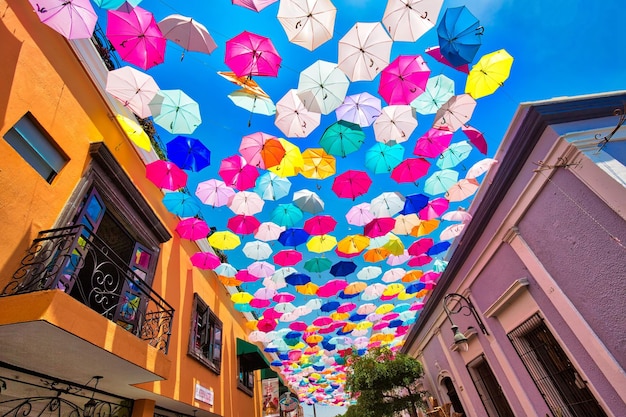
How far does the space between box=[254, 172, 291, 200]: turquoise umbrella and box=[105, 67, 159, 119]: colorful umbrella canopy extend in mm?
2956

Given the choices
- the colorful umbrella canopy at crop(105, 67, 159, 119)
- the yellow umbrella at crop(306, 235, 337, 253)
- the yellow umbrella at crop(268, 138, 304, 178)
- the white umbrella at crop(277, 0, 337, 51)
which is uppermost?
the colorful umbrella canopy at crop(105, 67, 159, 119)

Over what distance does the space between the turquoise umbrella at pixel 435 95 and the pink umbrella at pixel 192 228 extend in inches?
233

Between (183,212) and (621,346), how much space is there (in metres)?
8.55

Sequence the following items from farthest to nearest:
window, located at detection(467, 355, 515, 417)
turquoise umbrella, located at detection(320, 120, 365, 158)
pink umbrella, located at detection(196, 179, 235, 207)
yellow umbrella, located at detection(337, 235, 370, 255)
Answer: yellow umbrella, located at detection(337, 235, 370, 255) < window, located at detection(467, 355, 515, 417) < pink umbrella, located at detection(196, 179, 235, 207) < turquoise umbrella, located at detection(320, 120, 365, 158)

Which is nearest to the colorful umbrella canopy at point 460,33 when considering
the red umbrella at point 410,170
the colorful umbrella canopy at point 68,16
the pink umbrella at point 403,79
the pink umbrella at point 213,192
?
the pink umbrella at point 403,79

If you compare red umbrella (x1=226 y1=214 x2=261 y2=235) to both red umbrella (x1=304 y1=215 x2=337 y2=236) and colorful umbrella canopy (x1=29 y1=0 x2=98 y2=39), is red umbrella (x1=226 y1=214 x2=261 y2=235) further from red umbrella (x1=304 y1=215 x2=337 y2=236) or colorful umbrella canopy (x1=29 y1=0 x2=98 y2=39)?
colorful umbrella canopy (x1=29 y1=0 x2=98 y2=39)

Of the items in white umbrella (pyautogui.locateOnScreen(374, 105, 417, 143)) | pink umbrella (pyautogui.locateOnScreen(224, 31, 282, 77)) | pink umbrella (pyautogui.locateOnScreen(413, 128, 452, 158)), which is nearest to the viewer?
pink umbrella (pyautogui.locateOnScreen(224, 31, 282, 77))

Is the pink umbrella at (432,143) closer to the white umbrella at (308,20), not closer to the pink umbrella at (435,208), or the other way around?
the pink umbrella at (435,208)

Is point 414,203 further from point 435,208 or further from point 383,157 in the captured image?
point 383,157

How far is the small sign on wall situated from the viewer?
785cm

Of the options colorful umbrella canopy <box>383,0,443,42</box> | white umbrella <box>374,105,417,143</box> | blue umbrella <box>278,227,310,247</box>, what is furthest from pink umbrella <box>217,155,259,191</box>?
colorful umbrella canopy <box>383,0,443,42</box>

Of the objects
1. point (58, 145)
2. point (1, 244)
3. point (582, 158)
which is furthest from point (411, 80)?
point (1, 244)

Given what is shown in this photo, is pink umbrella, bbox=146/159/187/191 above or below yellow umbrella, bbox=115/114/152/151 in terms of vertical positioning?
below

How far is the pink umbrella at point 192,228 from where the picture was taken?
318 inches
